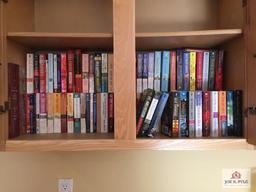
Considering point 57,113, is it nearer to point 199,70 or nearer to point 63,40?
point 63,40

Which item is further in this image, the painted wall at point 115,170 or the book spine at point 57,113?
the painted wall at point 115,170

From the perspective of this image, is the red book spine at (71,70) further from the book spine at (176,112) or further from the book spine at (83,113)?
the book spine at (176,112)

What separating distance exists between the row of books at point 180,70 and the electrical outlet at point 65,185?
54 cm

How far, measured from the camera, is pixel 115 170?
1.32 meters

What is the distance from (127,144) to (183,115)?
242mm

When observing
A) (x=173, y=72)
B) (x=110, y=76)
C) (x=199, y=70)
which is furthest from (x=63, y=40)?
(x=199, y=70)

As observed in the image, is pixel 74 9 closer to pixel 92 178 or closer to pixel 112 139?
pixel 112 139

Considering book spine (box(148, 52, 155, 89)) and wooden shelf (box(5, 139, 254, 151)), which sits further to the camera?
book spine (box(148, 52, 155, 89))

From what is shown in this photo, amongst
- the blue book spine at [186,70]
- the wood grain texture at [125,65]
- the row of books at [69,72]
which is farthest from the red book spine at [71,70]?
the blue book spine at [186,70]

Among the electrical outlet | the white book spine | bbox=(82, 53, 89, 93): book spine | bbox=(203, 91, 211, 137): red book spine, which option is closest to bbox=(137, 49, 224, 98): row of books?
bbox=(203, 91, 211, 137): red book spine

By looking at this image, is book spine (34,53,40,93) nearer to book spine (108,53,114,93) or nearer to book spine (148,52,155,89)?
book spine (108,53,114,93)

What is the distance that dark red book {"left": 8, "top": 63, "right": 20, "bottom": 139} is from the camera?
3.39ft

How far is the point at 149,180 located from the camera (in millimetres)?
1320

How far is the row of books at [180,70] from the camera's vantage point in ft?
3.80
